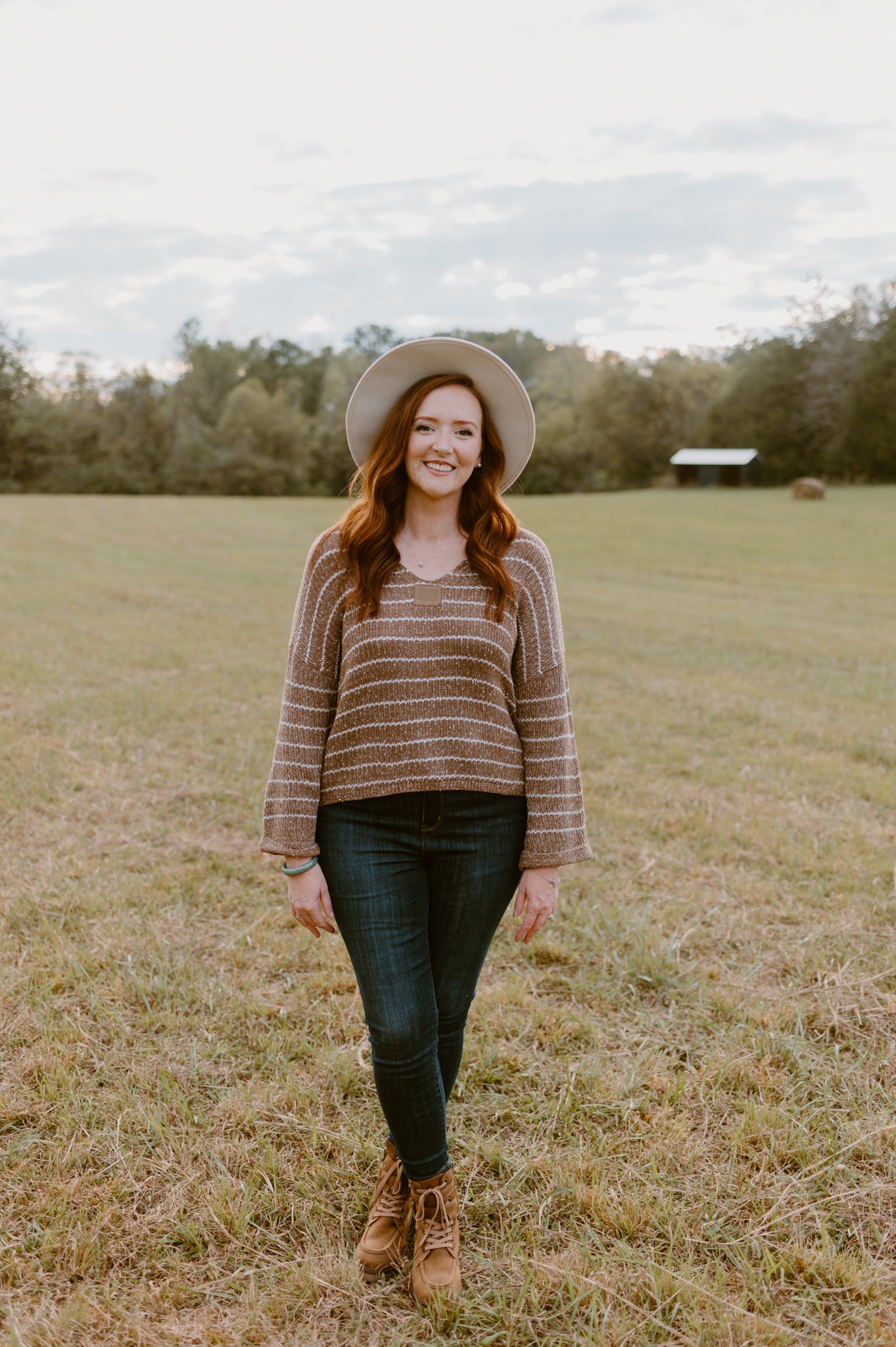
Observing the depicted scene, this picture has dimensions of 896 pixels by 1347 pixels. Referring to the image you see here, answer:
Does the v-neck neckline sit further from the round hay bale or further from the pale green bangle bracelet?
the round hay bale

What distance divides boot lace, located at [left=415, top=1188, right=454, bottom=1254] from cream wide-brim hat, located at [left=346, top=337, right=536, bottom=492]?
1.69m

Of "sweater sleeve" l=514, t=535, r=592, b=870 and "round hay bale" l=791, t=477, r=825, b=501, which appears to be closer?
"sweater sleeve" l=514, t=535, r=592, b=870

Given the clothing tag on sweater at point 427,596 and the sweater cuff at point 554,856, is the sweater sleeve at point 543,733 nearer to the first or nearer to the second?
the sweater cuff at point 554,856

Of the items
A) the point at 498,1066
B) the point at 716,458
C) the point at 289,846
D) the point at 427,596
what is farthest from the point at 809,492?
the point at 289,846

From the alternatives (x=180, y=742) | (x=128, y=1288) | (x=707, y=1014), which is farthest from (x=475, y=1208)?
(x=180, y=742)

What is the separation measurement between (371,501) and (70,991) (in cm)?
223

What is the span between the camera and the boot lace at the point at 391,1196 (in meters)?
2.24

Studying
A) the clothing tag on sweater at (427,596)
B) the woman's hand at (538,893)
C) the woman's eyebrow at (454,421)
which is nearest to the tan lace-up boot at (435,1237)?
the woman's hand at (538,893)

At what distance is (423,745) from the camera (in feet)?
→ 6.81

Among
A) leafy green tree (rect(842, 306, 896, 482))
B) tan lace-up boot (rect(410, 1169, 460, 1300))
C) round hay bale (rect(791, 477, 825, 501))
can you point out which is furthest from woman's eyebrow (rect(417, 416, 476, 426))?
leafy green tree (rect(842, 306, 896, 482))

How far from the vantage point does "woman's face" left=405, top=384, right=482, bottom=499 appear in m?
2.10

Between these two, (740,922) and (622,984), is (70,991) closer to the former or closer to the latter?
(622,984)

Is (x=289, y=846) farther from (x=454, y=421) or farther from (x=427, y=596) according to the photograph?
(x=454, y=421)

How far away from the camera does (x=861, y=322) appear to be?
54.2 metres
